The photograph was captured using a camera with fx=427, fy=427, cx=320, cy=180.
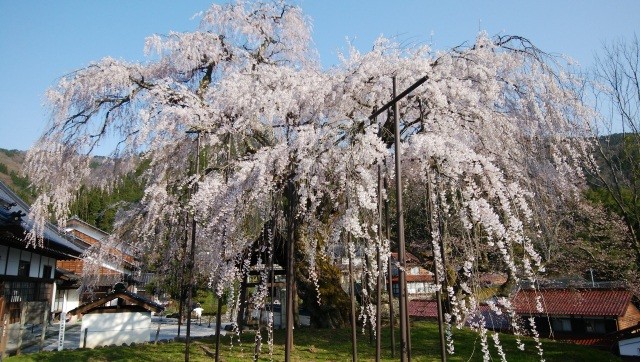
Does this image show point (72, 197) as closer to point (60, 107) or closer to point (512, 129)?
point (60, 107)

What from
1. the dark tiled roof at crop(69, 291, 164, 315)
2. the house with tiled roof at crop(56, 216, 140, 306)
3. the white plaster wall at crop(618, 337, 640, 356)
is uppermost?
the house with tiled roof at crop(56, 216, 140, 306)

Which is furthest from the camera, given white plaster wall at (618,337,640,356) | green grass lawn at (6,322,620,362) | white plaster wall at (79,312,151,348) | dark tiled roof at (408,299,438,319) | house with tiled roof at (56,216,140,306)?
dark tiled roof at (408,299,438,319)

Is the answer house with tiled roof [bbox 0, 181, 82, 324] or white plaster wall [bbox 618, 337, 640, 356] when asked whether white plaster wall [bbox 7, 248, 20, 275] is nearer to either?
house with tiled roof [bbox 0, 181, 82, 324]

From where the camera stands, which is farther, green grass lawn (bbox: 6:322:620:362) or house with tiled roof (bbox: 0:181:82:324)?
house with tiled roof (bbox: 0:181:82:324)

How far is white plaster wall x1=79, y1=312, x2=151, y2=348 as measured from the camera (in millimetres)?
12055

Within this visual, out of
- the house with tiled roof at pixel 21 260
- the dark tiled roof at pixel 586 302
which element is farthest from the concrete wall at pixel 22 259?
the dark tiled roof at pixel 586 302

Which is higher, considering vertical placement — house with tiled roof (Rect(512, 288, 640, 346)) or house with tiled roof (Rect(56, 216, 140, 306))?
house with tiled roof (Rect(56, 216, 140, 306))

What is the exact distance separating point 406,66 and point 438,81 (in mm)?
652

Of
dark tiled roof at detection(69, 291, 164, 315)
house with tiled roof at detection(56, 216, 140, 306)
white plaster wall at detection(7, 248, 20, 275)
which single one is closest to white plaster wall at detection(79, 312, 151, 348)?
dark tiled roof at detection(69, 291, 164, 315)

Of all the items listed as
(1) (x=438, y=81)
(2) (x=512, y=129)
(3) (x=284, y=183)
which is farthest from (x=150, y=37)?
(2) (x=512, y=129)

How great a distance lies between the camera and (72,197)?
952 cm

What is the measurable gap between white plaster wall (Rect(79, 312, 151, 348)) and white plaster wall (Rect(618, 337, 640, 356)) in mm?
13339

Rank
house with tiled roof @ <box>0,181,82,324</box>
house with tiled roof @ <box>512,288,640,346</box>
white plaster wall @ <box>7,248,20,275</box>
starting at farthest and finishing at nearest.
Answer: house with tiled roof @ <box>512,288,640,346</box> → white plaster wall @ <box>7,248,20,275</box> → house with tiled roof @ <box>0,181,82,324</box>

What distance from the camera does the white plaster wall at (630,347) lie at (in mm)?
11164
